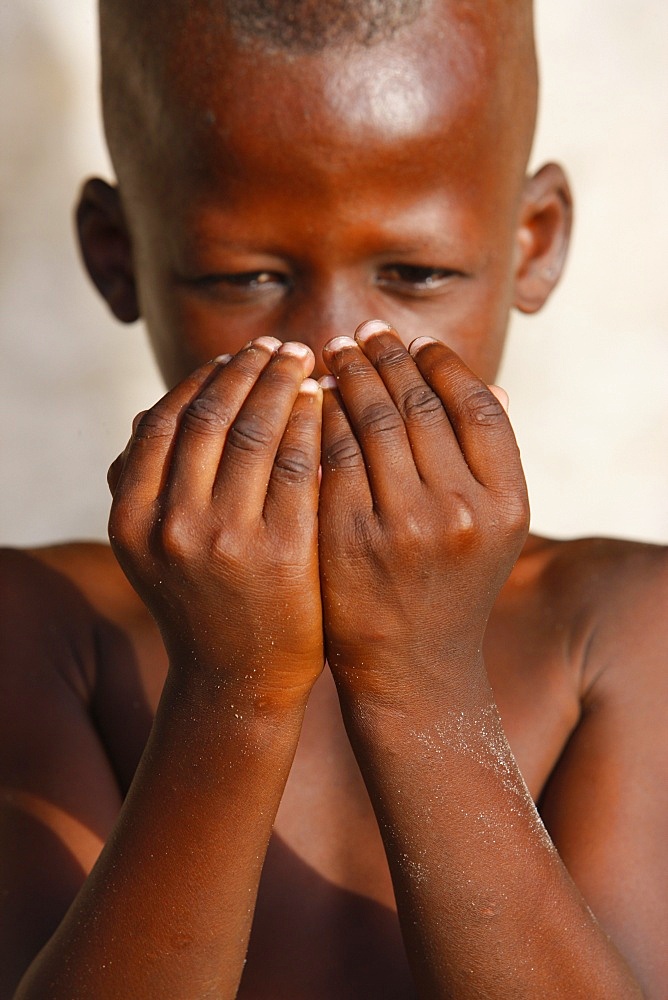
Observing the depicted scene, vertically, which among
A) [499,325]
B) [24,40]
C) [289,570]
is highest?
[24,40]

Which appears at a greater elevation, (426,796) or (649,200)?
(649,200)

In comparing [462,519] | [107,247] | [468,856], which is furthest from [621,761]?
[107,247]

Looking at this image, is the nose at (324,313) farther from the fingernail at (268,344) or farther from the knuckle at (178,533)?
the knuckle at (178,533)

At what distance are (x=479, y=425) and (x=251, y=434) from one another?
187 mm

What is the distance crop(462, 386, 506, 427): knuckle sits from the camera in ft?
3.73

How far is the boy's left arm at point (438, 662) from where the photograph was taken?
43.6 inches

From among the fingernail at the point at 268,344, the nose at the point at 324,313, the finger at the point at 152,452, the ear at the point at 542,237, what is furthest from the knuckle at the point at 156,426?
Result: the ear at the point at 542,237

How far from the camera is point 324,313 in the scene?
55.9 inches

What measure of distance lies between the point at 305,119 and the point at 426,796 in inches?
26.5

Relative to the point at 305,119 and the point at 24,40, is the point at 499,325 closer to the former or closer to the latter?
the point at 305,119

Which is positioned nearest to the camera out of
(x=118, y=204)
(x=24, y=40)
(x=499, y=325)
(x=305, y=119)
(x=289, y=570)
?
(x=289, y=570)

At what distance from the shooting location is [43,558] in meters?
1.63

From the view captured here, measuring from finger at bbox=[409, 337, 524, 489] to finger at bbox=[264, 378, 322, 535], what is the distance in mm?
118

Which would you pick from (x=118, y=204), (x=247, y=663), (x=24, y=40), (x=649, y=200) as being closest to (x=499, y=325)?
(x=118, y=204)
